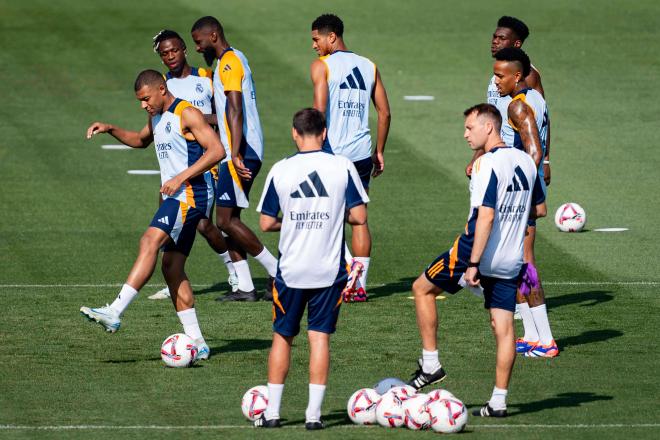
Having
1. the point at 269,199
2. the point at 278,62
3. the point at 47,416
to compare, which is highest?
the point at 278,62

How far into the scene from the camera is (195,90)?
14.6 m

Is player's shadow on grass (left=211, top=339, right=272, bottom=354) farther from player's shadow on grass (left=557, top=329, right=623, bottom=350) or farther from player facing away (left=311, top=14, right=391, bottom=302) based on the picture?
player's shadow on grass (left=557, top=329, right=623, bottom=350)

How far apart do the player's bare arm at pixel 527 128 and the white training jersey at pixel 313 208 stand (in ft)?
8.69

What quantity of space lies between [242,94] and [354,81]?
1165 mm

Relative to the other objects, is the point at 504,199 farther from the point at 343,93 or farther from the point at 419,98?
the point at 419,98

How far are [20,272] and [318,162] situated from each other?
6733 mm

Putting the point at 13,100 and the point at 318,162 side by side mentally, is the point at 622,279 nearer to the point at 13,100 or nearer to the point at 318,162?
the point at 318,162

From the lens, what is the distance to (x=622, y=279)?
49.1 feet

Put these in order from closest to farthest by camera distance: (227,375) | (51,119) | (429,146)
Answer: (227,375) < (429,146) < (51,119)

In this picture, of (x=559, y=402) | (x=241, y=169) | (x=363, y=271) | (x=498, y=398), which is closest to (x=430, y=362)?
(x=498, y=398)

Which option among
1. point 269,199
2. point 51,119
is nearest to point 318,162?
point 269,199

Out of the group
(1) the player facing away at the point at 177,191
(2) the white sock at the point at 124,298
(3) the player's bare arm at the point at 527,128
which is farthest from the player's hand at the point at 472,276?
(2) the white sock at the point at 124,298

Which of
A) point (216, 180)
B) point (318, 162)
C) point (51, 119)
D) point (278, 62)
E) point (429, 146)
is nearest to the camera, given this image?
point (318, 162)

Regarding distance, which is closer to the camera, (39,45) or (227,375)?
(227,375)
